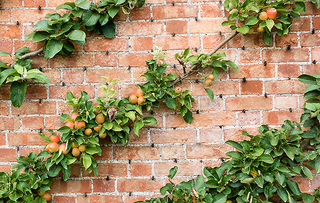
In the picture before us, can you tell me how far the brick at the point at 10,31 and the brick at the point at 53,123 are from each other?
19.2 inches

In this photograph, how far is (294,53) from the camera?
1.24m

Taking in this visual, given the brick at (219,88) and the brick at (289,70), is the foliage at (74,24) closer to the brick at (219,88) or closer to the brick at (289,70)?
the brick at (219,88)

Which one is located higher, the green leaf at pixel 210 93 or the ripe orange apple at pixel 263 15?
the ripe orange apple at pixel 263 15

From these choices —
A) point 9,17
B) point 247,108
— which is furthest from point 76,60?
point 247,108

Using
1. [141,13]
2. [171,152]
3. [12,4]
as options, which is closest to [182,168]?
[171,152]

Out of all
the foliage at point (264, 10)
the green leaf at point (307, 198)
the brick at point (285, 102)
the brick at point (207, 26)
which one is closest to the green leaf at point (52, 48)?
the brick at point (207, 26)

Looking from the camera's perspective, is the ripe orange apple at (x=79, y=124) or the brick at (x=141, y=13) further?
the brick at (x=141, y=13)

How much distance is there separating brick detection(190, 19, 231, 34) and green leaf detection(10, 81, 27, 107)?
938 mm

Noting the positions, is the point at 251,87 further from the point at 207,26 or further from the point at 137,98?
the point at 137,98

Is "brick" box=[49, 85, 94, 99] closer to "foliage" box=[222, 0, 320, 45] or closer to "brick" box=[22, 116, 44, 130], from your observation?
"brick" box=[22, 116, 44, 130]

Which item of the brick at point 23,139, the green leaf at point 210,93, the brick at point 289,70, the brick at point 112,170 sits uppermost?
the brick at point 289,70

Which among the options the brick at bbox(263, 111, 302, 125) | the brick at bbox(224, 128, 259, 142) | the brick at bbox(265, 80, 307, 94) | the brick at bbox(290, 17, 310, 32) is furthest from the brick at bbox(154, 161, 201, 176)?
the brick at bbox(290, 17, 310, 32)

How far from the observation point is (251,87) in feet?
4.11

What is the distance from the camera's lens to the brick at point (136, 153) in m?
1.26
